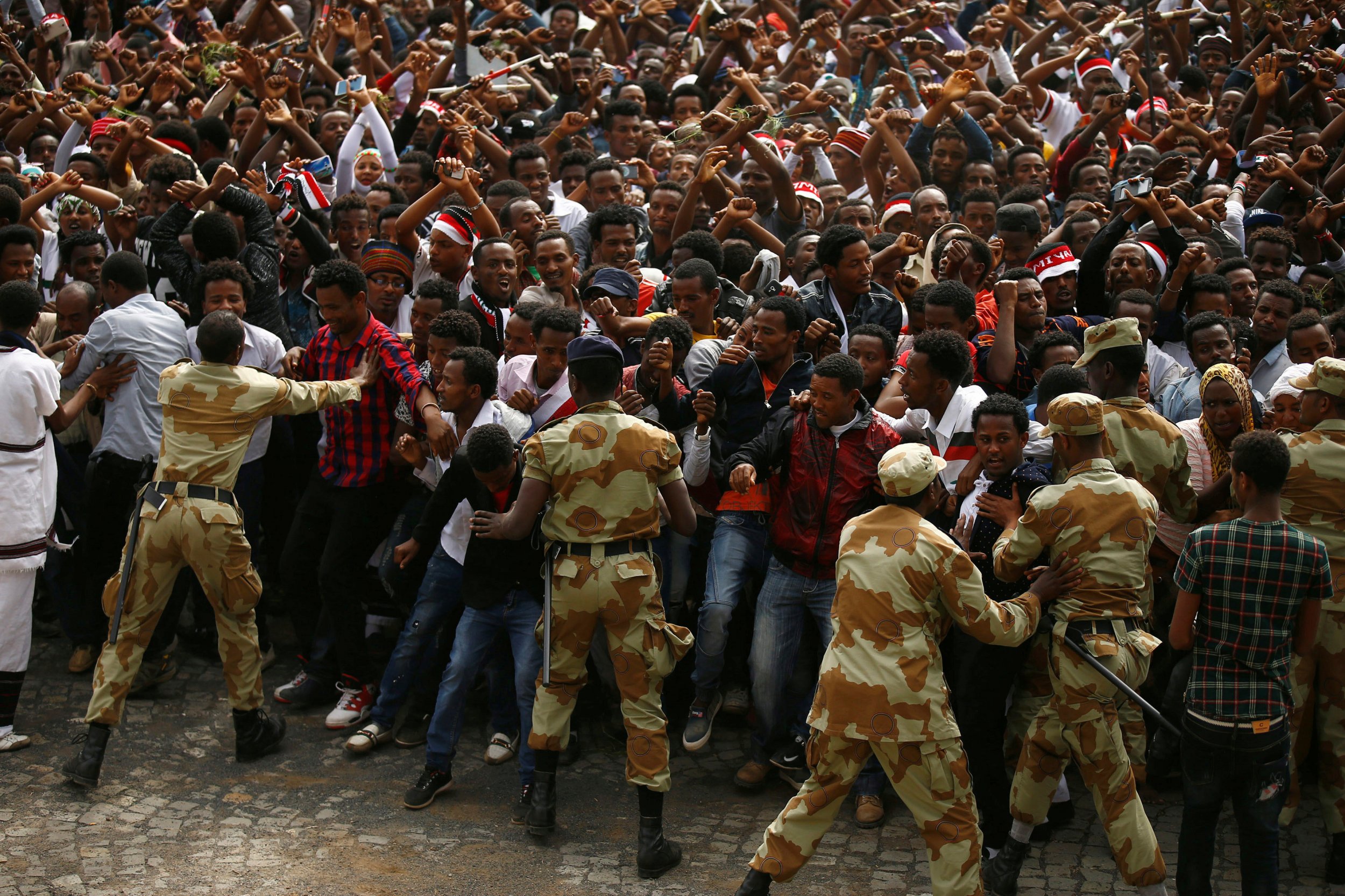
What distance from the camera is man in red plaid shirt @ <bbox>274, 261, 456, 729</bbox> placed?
6898mm

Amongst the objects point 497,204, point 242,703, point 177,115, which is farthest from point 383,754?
point 177,115

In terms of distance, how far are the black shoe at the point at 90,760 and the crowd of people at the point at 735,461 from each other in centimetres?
3

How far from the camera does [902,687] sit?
16.0 feet

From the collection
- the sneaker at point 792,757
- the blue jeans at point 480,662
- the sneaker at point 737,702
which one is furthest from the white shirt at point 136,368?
the sneaker at point 792,757

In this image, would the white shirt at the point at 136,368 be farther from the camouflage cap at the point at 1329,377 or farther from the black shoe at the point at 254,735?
the camouflage cap at the point at 1329,377

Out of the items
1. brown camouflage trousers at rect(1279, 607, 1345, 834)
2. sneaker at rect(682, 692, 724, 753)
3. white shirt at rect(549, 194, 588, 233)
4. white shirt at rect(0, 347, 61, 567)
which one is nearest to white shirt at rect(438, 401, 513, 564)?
sneaker at rect(682, 692, 724, 753)

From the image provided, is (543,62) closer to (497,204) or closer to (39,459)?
(497,204)

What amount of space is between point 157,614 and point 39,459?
3.88 feet

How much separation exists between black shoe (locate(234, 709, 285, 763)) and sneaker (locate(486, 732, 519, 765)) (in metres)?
1.15

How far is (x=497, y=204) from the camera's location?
368 inches

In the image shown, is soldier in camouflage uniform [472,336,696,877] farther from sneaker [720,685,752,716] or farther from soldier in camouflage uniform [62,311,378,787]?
soldier in camouflage uniform [62,311,378,787]

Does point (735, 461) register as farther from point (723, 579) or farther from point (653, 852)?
point (653, 852)

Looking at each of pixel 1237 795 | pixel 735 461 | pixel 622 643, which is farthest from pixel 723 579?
pixel 1237 795

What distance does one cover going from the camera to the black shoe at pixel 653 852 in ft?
18.5
